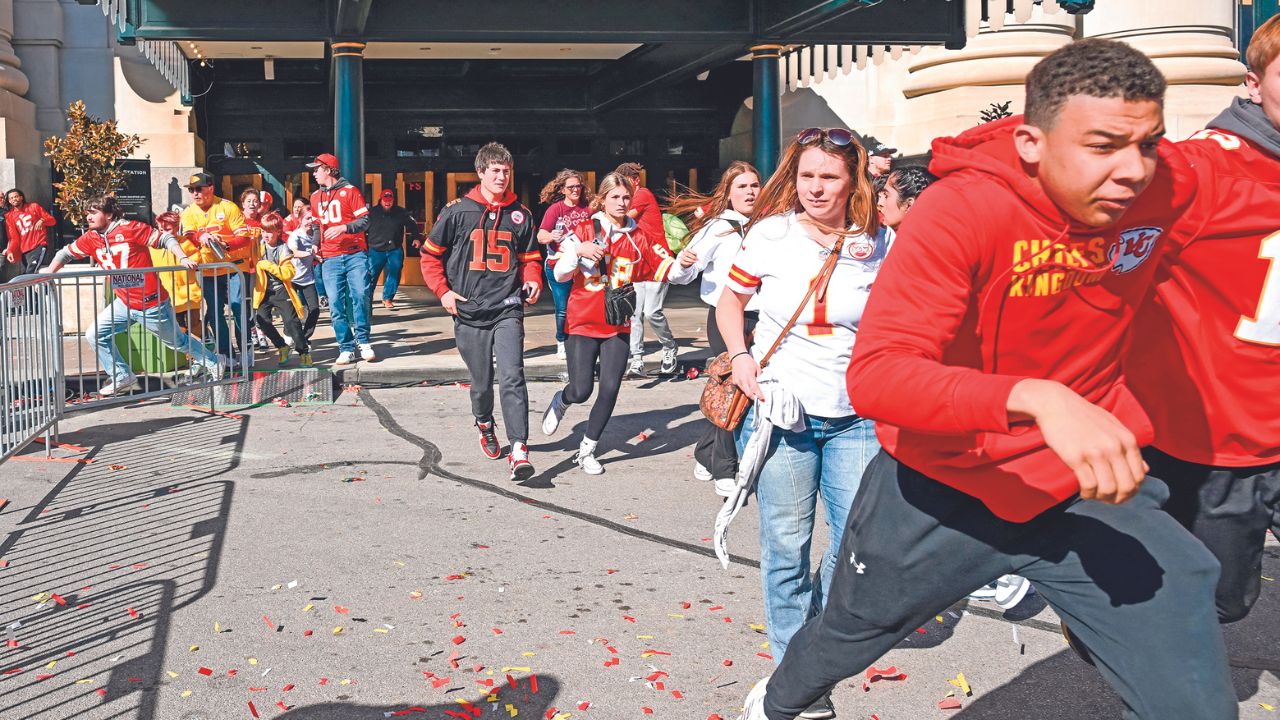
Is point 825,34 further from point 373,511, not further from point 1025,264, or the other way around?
point 1025,264

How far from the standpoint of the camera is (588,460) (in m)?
7.94

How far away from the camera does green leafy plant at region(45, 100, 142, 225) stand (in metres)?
21.7

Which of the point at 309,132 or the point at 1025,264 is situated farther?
the point at 309,132

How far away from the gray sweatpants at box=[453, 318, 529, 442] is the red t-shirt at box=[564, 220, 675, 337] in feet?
1.18

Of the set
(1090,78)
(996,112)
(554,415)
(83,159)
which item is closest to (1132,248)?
(1090,78)

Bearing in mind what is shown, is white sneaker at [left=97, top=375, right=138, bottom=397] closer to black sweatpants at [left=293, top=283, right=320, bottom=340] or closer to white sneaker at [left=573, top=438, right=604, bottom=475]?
black sweatpants at [left=293, top=283, right=320, bottom=340]

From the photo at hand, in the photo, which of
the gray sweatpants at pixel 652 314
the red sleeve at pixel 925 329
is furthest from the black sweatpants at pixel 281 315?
the red sleeve at pixel 925 329

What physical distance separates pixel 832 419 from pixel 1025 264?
5.20 feet

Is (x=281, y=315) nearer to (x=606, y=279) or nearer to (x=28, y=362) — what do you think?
(x=28, y=362)

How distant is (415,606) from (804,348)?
6.52 ft

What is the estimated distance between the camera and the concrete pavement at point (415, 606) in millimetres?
4234

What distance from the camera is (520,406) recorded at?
7.77m

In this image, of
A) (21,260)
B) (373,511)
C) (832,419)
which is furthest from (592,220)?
(21,260)

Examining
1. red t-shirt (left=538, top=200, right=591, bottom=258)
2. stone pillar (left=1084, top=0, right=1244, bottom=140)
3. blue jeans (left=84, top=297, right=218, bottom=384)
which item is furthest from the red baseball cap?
stone pillar (left=1084, top=0, right=1244, bottom=140)
